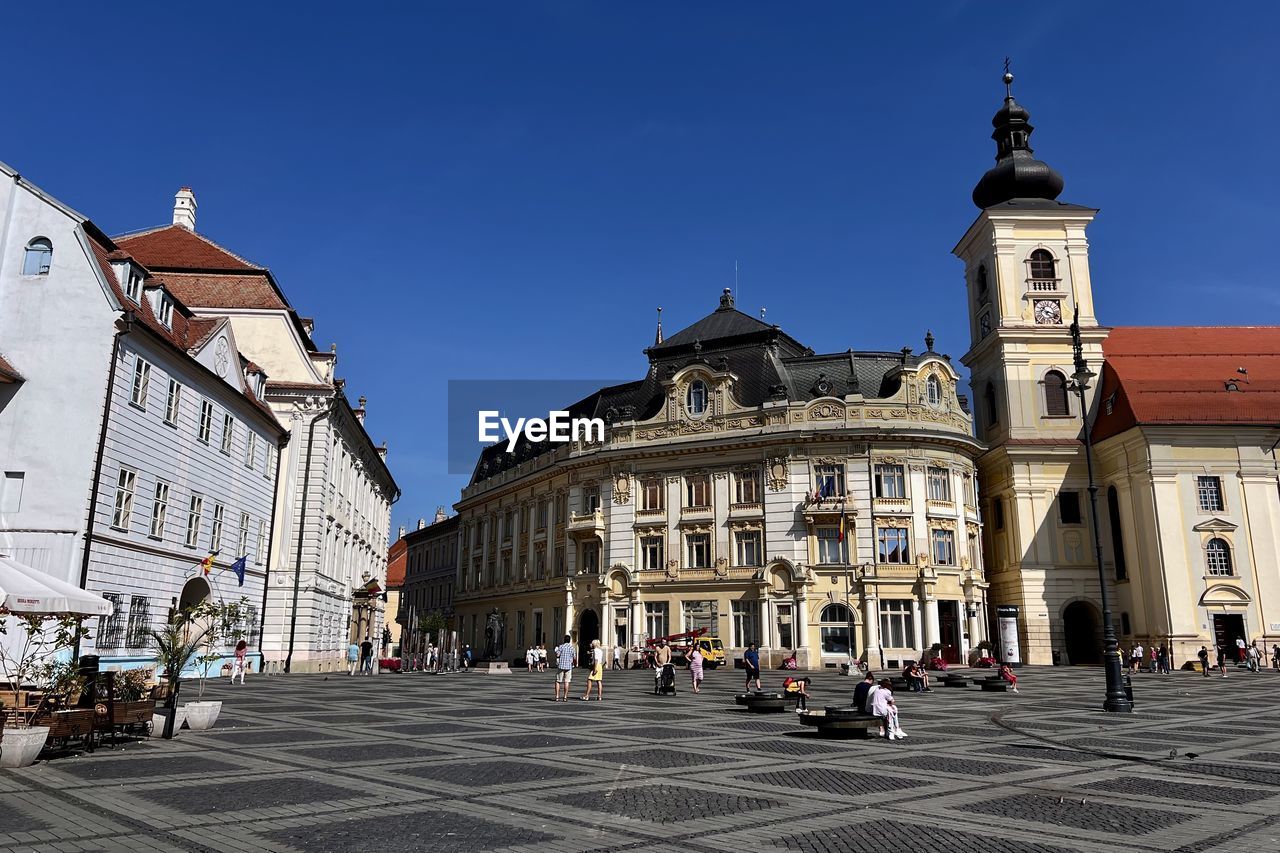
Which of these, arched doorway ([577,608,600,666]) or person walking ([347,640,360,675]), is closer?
person walking ([347,640,360,675])

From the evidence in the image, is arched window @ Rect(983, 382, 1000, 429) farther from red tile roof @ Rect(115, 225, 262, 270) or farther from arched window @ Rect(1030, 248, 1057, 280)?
red tile roof @ Rect(115, 225, 262, 270)

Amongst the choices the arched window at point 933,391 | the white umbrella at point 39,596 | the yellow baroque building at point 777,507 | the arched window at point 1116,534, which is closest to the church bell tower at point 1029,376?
A: the arched window at point 1116,534

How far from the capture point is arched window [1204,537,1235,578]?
49812 mm

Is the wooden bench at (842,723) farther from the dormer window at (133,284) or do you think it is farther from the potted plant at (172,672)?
the dormer window at (133,284)

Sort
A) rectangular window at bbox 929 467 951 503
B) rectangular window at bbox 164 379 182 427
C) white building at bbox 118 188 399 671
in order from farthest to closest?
rectangular window at bbox 929 467 951 503, white building at bbox 118 188 399 671, rectangular window at bbox 164 379 182 427

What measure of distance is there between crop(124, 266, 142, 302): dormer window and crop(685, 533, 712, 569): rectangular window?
3184 centimetres

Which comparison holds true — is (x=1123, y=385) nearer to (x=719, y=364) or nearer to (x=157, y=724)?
(x=719, y=364)

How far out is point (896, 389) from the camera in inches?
2072

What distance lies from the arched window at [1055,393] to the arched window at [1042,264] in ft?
21.2

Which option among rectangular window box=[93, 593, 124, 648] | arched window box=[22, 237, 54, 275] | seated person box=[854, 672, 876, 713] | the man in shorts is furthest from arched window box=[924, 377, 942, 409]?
arched window box=[22, 237, 54, 275]

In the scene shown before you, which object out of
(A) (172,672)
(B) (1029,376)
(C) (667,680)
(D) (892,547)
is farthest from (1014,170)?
(A) (172,672)

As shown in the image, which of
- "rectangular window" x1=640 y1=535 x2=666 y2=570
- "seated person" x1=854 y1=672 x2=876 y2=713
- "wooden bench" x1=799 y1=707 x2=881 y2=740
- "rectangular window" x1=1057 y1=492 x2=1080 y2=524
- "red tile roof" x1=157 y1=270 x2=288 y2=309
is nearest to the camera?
"wooden bench" x1=799 y1=707 x2=881 y2=740

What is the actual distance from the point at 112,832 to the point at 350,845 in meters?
2.23

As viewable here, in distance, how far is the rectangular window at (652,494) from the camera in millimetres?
55000
